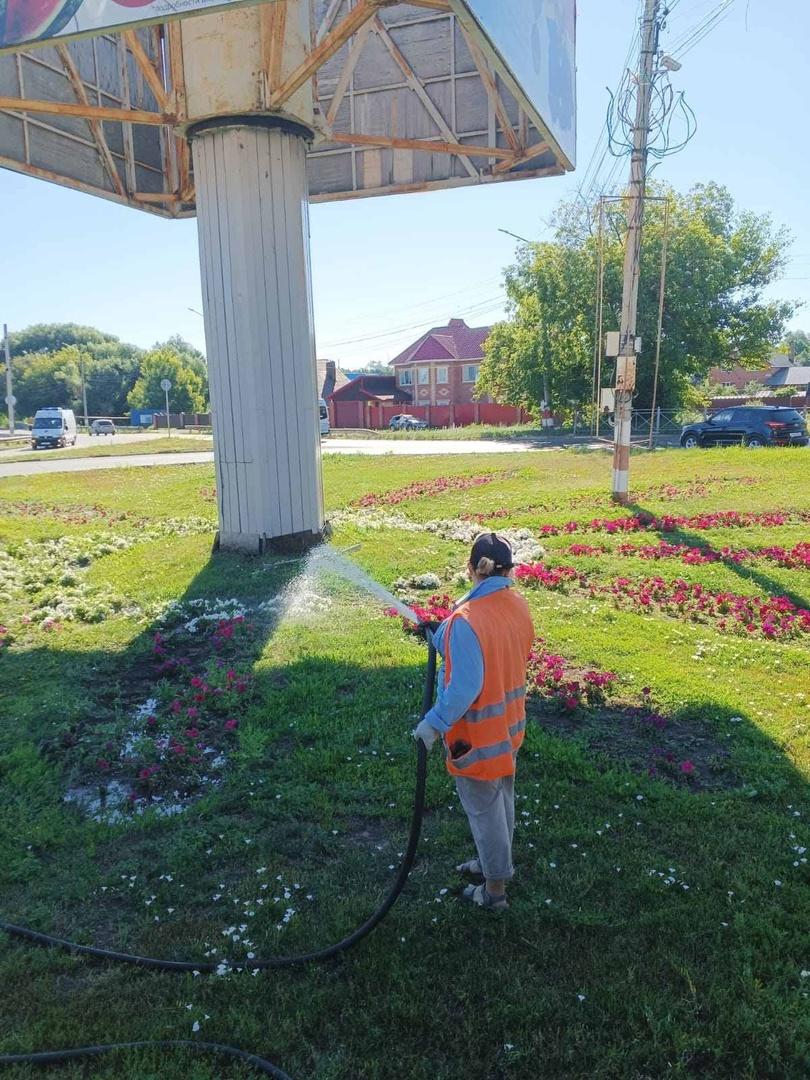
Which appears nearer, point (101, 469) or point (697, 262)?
A: point (101, 469)

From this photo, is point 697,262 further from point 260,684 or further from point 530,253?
point 260,684

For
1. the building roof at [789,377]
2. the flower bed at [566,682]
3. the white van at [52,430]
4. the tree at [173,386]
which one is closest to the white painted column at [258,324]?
the flower bed at [566,682]

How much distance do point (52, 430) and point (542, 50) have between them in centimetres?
4478

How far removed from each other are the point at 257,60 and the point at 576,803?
10138 mm

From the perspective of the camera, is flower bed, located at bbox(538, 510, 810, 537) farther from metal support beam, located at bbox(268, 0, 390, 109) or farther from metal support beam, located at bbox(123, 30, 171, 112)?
metal support beam, located at bbox(123, 30, 171, 112)

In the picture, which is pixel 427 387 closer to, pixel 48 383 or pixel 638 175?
pixel 48 383

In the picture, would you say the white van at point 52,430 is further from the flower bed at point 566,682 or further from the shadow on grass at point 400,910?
the flower bed at point 566,682

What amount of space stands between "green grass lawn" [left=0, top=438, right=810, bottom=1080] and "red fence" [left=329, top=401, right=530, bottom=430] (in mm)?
61209

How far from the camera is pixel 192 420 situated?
88500 millimetres

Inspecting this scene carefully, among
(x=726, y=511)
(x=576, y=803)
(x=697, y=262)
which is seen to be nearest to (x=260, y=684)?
(x=576, y=803)

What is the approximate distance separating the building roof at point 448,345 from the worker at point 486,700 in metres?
77.0

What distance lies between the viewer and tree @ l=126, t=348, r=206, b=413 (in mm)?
100438

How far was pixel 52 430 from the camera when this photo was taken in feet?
160

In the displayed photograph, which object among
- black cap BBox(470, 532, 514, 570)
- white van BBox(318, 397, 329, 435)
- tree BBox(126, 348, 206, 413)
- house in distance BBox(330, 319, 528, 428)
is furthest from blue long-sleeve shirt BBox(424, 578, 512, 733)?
tree BBox(126, 348, 206, 413)
